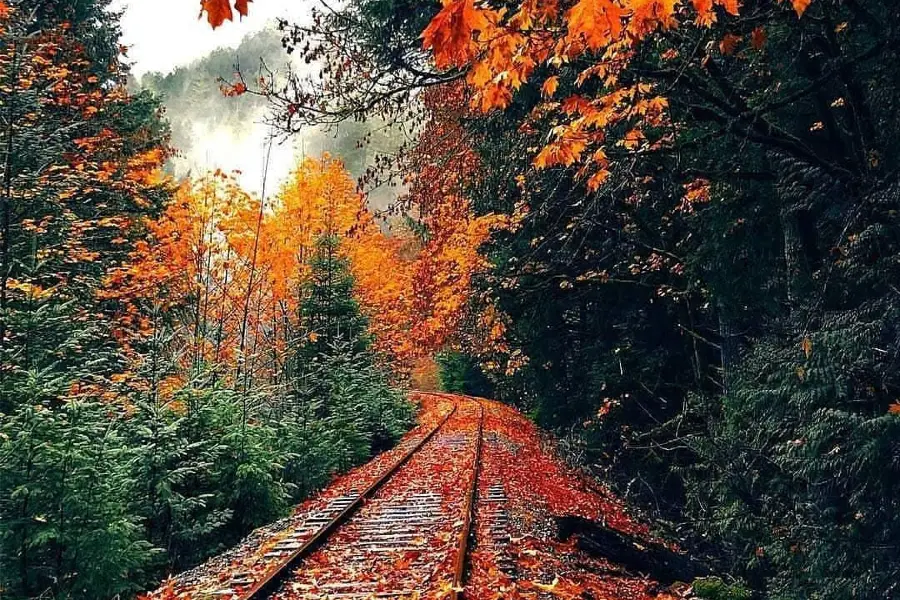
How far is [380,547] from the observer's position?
24.6 feet

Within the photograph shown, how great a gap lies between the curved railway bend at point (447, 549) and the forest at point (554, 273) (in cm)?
66

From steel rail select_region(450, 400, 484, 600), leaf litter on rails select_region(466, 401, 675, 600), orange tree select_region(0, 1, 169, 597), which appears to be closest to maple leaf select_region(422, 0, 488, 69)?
steel rail select_region(450, 400, 484, 600)

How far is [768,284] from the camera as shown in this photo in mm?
7105

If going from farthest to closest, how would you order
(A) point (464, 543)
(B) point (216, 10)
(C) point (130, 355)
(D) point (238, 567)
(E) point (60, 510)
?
(C) point (130, 355)
(D) point (238, 567)
(A) point (464, 543)
(E) point (60, 510)
(B) point (216, 10)

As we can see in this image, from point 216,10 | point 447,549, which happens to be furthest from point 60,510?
point 216,10

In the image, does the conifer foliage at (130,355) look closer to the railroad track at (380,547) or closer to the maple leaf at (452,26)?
the railroad track at (380,547)

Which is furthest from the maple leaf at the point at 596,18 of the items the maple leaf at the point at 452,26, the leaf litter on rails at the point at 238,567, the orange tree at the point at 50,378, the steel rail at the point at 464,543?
the orange tree at the point at 50,378

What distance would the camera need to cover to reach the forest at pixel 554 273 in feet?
16.0

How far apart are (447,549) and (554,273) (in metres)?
6.68

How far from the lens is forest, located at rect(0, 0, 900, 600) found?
4863 mm

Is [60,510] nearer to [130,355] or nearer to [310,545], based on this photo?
[310,545]

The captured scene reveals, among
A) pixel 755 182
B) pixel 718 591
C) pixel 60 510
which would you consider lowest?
pixel 718 591

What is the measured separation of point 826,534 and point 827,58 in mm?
3918

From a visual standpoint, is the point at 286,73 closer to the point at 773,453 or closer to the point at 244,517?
the point at 773,453
